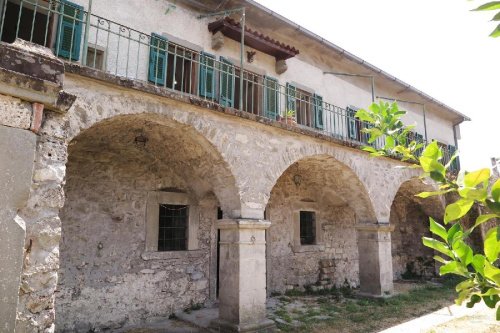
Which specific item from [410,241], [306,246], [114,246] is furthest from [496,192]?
[410,241]

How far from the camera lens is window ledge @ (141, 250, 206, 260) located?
716 centimetres

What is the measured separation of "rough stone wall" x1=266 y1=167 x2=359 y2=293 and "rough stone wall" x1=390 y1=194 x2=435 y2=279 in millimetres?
2620

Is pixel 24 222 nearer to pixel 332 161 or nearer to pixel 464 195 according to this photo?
pixel 464 195

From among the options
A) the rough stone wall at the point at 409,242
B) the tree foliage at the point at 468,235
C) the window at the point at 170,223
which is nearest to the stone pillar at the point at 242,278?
the window at the point at 170,223

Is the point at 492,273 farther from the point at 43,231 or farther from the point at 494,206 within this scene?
the point at 43,231

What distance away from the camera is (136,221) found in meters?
7.14

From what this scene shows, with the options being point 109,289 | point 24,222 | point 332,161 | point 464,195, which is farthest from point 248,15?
point 464,195

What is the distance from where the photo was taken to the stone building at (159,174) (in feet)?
7.39

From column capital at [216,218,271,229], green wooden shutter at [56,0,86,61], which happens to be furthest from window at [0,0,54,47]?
column capital at [216,218,271,229]

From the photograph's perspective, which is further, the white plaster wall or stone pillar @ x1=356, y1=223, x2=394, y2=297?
stone pillar @ x1=356, y1=223, x2=394, y2=297

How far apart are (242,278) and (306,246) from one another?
4.67 meters

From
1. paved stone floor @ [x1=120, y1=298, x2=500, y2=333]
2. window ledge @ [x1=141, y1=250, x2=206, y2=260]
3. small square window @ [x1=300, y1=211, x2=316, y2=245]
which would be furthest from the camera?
small square window @ [x1=300, y1=211, x2=316, y2=245]

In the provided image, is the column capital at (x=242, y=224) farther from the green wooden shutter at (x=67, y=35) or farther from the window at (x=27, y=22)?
the window at (x=27, y=22)

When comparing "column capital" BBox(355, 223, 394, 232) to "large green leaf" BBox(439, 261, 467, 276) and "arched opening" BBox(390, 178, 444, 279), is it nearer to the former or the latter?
"arched opening" BBox(390, 178, 444, 279)
